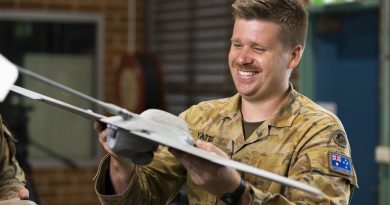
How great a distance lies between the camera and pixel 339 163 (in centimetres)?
167

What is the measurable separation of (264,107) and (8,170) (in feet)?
3.95

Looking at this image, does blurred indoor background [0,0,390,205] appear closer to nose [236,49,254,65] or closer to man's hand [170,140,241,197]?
nose [236,49,254,65]

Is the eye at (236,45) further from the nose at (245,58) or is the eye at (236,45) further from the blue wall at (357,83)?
the blue wall at (357,83)

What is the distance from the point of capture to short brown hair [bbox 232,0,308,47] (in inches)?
68.1

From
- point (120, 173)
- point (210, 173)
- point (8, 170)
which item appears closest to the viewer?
point (210, 173)

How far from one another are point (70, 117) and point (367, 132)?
2941mm

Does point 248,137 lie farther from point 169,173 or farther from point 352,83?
point 352,83

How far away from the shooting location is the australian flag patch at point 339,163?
1.66m

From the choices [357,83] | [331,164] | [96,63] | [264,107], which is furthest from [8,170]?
[96,63]

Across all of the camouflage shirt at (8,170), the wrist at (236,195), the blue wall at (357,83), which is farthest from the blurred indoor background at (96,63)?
the wrist at (236,195)

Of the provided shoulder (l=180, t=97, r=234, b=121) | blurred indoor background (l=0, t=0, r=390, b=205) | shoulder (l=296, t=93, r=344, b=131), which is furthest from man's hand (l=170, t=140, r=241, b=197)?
blurred indoor background (l=0, t=0, r=390, b=205)

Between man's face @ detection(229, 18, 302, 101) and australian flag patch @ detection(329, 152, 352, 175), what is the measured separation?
0.25 metres

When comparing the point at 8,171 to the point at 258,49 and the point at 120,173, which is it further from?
the point at 258,49

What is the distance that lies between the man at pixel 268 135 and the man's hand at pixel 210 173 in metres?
0.15
